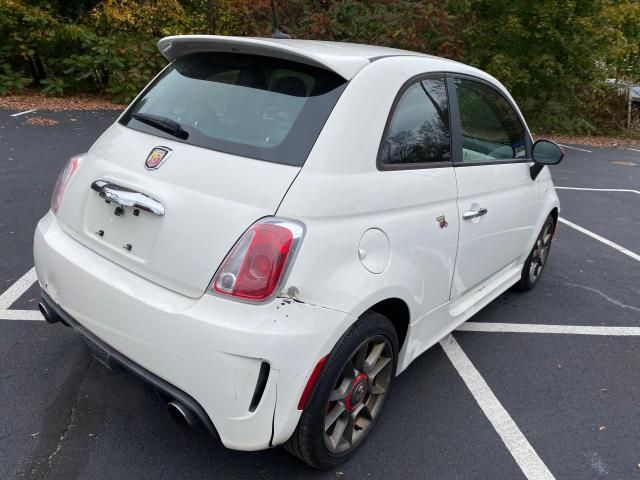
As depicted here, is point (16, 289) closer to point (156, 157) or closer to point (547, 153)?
point (156, 157)

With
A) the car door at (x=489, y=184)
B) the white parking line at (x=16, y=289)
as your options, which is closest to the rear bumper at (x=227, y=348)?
the car door at (x=489, y=184)

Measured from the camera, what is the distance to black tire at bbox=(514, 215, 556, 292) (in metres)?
4.21

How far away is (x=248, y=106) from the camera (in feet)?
7.61

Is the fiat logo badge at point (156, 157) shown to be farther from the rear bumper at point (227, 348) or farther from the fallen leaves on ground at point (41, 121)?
the fallen leaves on ground at point (41, 121)

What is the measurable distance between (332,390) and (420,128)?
52.1 inches

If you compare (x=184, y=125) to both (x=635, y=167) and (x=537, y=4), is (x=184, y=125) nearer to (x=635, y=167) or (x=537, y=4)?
(x=635, y=167)

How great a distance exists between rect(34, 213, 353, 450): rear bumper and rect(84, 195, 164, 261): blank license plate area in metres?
0.14

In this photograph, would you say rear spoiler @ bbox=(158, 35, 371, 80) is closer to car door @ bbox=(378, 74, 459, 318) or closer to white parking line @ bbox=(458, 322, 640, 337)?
car door @ bbox=(378, 74, 459, 318)

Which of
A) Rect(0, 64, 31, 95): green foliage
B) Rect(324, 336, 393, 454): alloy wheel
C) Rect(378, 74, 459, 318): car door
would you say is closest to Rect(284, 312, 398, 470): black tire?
Rect(324, 336, 393, 454): alloy wheel

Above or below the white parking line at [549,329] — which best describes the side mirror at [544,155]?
above

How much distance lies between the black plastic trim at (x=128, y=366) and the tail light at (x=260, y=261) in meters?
0.41

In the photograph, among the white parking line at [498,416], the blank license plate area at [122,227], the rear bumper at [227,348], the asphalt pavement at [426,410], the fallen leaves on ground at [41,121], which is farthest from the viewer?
the fallen leaves on ground at [41,121]

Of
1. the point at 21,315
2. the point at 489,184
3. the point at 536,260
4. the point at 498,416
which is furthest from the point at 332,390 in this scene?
the point at 536,260

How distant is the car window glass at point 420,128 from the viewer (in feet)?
7.92
